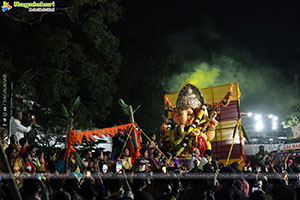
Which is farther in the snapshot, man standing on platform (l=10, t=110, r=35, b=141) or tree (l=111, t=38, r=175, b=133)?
tree (l=111, t=38, r=175, b=133)

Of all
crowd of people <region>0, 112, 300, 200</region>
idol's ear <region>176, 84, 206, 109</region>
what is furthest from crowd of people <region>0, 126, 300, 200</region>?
idol's ear <region>176, 84, 206, 109</region>

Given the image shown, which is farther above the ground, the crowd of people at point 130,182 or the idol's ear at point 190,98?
the idol's ear at point 190,98

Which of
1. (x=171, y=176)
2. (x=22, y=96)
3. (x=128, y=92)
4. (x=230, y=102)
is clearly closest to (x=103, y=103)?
(x=22, y=96)

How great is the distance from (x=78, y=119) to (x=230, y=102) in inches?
281

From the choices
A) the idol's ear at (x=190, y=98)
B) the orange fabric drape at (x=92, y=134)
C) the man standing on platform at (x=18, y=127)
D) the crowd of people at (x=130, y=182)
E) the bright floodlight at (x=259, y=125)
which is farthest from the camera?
the bright floodlight at (x=259, y=125)

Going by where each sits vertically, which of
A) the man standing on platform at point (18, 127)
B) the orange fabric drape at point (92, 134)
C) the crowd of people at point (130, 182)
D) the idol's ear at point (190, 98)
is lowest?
the crowd of people at point (130, 182)

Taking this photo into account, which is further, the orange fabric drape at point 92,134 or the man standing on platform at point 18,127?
the orange fabric drape at point 92,134

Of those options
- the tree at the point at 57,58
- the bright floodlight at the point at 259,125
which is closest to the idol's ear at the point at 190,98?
the tree at the point at 57,58

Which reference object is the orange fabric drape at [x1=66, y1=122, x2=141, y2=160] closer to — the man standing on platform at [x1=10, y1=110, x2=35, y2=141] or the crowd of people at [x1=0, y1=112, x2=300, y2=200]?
the crowd of people at [x1=0, y1=112, x2=300, y2=200]

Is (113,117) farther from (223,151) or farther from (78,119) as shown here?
(223,151)

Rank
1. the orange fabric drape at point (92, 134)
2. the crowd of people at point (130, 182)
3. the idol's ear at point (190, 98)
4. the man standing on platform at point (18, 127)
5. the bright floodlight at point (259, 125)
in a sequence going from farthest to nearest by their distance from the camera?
1. the bright floodlight at point (259, 125)
2. the idol's ear at point (190, 98)
3. the orange fabric drape at point (92, 134)
4. the man standing on platform at point (18, 127)
5. the crowd of people at point (130, 182)

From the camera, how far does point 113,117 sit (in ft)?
103

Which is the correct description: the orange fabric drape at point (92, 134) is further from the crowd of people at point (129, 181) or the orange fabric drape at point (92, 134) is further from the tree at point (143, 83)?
the tree at point (143, 83)

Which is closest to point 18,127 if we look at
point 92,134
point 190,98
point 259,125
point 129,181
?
point 92,134
